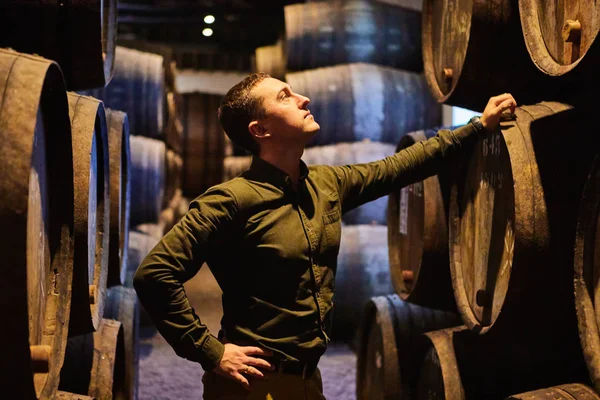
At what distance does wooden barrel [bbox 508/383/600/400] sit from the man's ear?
0.98 m

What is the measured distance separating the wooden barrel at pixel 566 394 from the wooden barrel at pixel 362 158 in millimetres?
2944

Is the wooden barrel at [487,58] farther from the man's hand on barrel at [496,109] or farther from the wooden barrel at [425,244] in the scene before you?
the wooden barrel at [425,244]

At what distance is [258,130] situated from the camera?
2.11 metres

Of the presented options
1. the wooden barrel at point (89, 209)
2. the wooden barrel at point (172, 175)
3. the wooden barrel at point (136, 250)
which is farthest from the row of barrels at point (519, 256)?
the wooden barrel at point (172, 175)

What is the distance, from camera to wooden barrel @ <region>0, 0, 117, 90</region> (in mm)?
2322

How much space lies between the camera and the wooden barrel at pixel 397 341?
3.15 metres

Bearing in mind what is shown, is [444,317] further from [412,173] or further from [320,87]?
[320,87]

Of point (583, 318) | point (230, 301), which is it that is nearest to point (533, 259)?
point (583, 318)

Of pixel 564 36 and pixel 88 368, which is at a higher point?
pixel 564 36

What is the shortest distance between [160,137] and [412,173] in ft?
10.6

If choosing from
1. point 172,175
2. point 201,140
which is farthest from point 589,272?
point 201,140

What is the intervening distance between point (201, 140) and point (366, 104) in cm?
368

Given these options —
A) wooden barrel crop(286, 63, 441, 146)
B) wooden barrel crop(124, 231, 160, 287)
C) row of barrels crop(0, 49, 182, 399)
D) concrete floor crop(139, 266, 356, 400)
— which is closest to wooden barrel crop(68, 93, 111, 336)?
row of barrels crop(0, 49, 182, 399)

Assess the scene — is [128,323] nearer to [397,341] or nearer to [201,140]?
[397,341]
